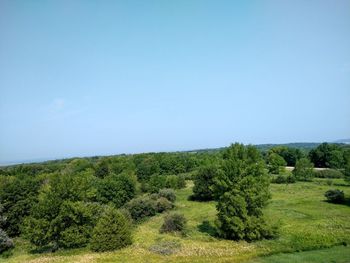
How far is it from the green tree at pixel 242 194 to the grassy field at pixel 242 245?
1700 millimetres

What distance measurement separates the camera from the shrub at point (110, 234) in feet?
121

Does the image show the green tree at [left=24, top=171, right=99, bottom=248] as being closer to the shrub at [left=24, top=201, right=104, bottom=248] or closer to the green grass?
the shrub at [left=24, top=201, right=104, bottom=248]

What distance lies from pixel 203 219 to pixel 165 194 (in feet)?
56.3

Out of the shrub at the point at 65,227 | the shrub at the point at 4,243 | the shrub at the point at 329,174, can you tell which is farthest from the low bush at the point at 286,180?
the shrub at the point at 4,243

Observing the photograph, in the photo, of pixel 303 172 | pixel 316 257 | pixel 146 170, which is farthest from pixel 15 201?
pixel 303 172

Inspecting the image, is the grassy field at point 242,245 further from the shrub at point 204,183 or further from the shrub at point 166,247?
the shrub at point 204,183

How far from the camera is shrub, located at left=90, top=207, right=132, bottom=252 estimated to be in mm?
36812

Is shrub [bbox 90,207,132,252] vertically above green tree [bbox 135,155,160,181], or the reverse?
green tree [bbox 135,155,160,181]

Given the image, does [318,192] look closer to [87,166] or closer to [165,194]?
[165,194]

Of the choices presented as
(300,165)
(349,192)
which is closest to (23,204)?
(349,192)

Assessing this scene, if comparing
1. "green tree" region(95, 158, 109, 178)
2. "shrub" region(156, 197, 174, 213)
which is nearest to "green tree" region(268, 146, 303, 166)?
"green tree" region(95, 158, 109, 178)

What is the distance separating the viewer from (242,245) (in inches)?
1394

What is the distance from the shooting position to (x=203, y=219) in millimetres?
53188

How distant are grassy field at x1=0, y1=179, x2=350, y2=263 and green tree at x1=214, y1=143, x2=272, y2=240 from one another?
1700 millimetres
